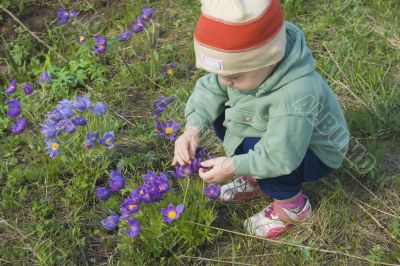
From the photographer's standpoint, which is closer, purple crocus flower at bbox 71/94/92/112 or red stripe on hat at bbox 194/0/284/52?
red stripe on hat at bbox 194/0/284/52

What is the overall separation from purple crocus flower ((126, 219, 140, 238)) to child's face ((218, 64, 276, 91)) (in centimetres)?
63

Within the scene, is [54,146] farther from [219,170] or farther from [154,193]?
[219,170]

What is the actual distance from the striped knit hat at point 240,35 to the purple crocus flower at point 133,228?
0.66 metres

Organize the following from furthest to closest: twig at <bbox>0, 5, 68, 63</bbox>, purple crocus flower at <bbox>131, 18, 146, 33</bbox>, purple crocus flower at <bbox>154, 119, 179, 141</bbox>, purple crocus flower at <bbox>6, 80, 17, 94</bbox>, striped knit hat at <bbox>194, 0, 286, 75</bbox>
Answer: twig at <bbox>0, 5, 68, 63</bbox>, purple crocus flower at <bbox>131, 18, 146, 33</bbox>, purple crocus flower at <bbox>6, 80, 17, 94</bbox>, purple crocus flower at <bbox>154, 119, 179, 141</bbox>, striped knit hat at <bbox>194, 0, 286, 75</bbox>

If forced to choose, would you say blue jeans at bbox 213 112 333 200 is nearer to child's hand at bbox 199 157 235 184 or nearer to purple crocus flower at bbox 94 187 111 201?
child's hand at bbox 199 157 235 184

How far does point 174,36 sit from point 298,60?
1.80 metres

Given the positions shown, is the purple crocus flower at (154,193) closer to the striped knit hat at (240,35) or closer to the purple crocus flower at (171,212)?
the purple crocus flower at (171,212)

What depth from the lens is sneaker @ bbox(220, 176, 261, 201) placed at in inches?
97.9

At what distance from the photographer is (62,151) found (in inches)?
105

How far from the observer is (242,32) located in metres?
1.78

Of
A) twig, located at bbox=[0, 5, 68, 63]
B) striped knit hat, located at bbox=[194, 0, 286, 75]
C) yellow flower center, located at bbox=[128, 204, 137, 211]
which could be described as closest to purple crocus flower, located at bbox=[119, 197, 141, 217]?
yellow flower center, located at bbox=[128, 204, 137, 211]

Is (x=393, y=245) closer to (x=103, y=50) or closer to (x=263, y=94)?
(x=263, y=94)

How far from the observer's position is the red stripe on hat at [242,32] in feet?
5.84

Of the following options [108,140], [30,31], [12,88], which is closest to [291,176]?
[108,140]
